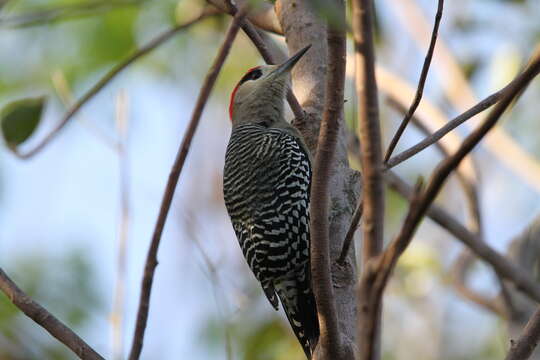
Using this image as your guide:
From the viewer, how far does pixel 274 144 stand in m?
4.66

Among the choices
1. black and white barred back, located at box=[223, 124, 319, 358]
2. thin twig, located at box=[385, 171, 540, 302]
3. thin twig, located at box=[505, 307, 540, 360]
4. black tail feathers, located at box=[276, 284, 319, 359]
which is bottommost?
black tail feathers, located at box=[276, 284, 319, 359]

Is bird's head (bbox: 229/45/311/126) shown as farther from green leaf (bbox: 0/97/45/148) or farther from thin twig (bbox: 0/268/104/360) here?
thin twig (bbox: 0/268/104/360)

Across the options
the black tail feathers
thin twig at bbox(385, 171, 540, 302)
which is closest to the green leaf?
the black tail feathers

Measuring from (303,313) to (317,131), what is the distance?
36.8 inches

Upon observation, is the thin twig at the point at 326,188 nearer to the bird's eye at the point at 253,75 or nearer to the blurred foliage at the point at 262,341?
the blurred foliage at the point at 262,341

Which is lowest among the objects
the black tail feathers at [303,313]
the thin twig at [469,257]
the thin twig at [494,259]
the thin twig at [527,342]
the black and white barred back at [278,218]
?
the thin twig at [469,257]

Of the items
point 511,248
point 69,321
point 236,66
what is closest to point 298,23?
point 511,248

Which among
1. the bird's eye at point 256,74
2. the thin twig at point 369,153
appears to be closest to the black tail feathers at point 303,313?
the bird's eye at point 256,74

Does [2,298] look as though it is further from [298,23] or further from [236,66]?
[236,66]

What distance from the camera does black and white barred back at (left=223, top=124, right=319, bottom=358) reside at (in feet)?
12.9

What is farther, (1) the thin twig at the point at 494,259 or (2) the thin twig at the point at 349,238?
(2) the thin twig at the point at 349,238

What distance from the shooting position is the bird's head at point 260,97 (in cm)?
530

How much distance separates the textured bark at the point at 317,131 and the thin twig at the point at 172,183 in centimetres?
111

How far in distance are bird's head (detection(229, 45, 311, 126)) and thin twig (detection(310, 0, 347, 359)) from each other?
257 cm
